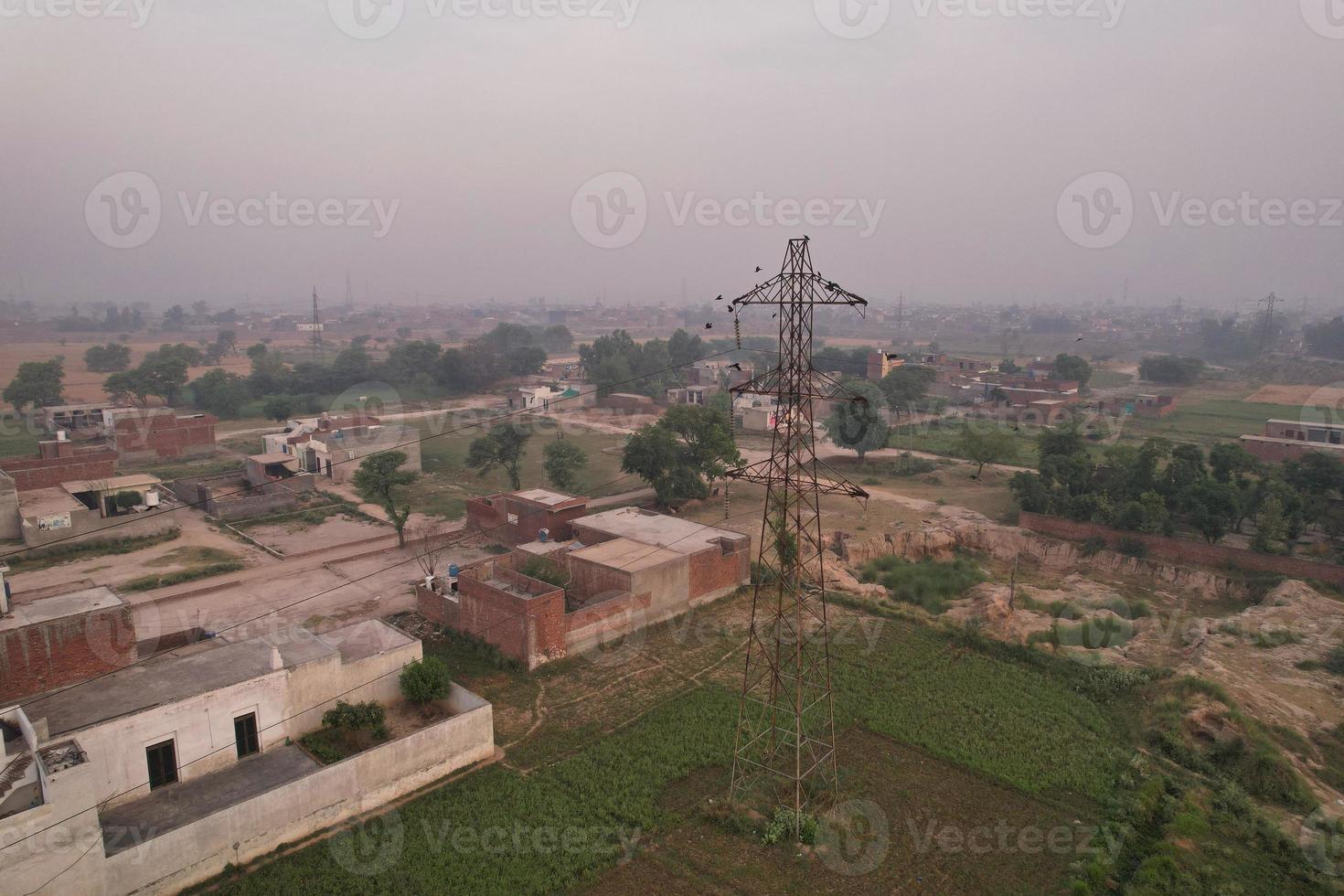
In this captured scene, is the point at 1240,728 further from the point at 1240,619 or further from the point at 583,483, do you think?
the point at 583,483

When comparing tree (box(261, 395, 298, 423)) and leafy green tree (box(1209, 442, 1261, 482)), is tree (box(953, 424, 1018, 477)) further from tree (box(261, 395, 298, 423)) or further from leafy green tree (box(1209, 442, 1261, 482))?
tree (box(261, 395, 298, 423))

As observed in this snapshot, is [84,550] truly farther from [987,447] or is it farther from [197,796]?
[987,447]

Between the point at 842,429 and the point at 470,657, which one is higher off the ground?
the point at 842,429

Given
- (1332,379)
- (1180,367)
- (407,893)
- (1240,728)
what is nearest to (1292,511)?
(1240,728)

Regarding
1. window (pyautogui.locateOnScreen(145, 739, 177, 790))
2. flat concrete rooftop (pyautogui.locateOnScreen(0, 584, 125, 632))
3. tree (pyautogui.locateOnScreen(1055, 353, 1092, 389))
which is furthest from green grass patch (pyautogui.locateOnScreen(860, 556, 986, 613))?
tree (pyautogui.locateOnScreen(1055, 353, 1092, 389))

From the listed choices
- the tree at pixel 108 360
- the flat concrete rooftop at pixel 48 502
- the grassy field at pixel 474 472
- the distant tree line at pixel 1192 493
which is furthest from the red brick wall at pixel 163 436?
the tree at pixel 108 360
